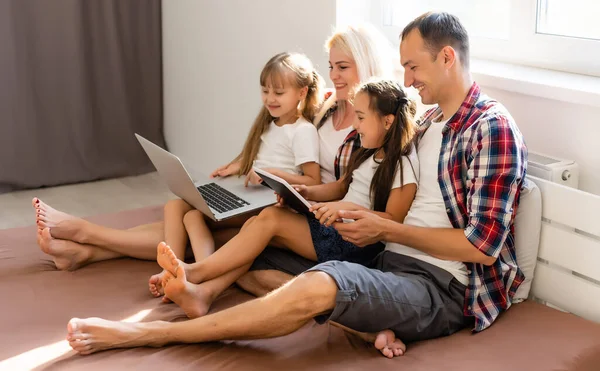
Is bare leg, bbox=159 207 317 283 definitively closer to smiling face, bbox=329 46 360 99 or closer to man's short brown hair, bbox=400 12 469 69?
smiling face, bbox=329 46 360 99

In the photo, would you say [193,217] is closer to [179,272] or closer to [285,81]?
[179,272]

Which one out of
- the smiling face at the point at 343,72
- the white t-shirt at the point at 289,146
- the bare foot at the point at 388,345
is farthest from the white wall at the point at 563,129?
the bare foot at the point at 388,345

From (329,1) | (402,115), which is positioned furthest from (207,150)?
(402,115)

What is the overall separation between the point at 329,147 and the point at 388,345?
82 centimetres

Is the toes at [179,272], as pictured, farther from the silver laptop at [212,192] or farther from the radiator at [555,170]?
the radiator at [555,170]

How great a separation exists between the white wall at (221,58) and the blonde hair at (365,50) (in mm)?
524

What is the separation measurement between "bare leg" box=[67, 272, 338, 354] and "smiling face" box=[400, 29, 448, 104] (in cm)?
57

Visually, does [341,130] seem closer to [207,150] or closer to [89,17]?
[207,150]

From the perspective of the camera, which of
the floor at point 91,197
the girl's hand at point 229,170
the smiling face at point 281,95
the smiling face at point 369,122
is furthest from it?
the floor at point 91,197

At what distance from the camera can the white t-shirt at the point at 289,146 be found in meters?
2.46

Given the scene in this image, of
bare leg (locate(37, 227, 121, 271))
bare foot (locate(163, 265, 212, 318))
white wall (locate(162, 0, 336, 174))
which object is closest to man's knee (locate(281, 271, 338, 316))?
bare foot (locate(163, 265, 212, 318))

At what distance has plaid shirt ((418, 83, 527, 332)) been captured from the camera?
1843mm

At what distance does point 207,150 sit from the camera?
399 cm

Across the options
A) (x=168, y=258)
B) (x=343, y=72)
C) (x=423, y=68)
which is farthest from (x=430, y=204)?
(x=168, y=258)
